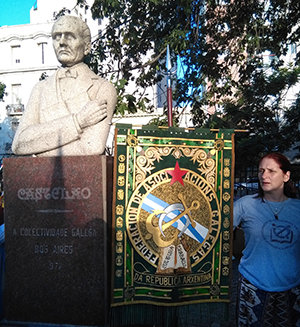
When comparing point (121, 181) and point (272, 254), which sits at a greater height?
point (121, 181)

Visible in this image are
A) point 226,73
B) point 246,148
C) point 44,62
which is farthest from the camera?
point 44,62

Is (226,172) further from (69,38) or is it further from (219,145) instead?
(69,38)

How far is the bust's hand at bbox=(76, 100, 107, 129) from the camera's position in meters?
3.07

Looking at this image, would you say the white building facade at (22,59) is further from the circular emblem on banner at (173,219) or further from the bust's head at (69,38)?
the circular emblem on banner at (173,219)

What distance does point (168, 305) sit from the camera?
108 inches

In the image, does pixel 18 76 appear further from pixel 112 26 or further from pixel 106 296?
pixel 106 296

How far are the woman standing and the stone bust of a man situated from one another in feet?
4.81

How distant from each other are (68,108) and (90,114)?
31 cm

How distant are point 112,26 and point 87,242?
5448 mm

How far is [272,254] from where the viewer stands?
91.5 inches

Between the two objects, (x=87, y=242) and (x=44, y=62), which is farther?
(x=44, y=62)

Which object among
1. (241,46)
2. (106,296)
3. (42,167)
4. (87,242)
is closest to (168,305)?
(106,296)

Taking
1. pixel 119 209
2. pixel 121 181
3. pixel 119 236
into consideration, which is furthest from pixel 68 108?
pixel 119 236

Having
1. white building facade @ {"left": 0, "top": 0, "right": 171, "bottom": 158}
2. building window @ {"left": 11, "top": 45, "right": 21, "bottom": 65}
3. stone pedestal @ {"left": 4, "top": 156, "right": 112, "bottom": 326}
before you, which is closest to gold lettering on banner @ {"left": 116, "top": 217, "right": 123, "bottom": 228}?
stone pedestal @ {"left": 4, "top": 156, "right": 112, "bottom": 326}
